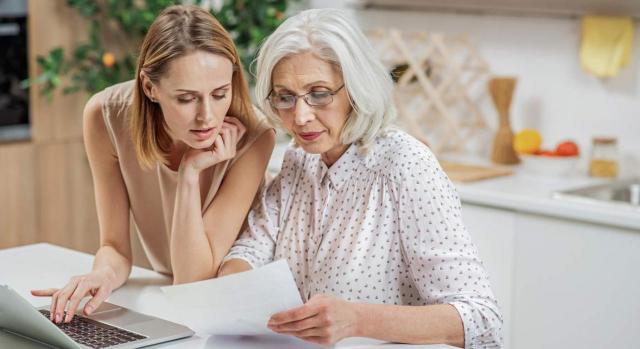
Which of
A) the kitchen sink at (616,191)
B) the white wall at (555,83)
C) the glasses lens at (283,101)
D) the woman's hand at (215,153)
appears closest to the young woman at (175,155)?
the woman's hand at (215,153)

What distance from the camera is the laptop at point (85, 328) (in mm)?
1506

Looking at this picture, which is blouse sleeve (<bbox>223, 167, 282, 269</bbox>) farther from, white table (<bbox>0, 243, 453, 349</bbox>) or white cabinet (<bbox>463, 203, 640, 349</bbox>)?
white cabinet (<bbox>463, 203, 640, 349</bbox>)

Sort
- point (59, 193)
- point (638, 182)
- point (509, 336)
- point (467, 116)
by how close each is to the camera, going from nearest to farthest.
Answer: point (509, 336), point (638, 182), point (467, 116), point (59, 193)

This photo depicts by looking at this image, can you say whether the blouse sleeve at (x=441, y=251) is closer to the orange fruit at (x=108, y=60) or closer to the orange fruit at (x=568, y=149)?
the orange fruit at (x=568, y=149)

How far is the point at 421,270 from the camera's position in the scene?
1.67 m

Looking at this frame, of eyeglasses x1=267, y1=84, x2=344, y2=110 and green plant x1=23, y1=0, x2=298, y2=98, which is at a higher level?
green plant x1=23, y1=0, x2=298, y2=98

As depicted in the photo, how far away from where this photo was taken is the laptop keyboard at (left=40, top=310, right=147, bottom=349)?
1573 mm

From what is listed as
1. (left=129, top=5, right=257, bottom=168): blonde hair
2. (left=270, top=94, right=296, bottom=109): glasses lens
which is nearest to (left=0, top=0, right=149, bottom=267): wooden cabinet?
(left=129, top=5, right=257, bottom=168): blonde hair

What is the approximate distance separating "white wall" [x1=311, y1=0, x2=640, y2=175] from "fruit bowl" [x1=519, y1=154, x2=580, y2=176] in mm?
159

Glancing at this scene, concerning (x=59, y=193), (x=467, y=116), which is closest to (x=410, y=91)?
(x=467, y=116)

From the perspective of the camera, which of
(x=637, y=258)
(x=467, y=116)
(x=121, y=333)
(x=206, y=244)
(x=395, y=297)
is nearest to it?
(x=121, y=333)

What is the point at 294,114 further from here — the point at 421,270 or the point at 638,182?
the point at 638,182

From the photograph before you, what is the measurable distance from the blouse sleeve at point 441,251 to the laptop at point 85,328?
0.41 m

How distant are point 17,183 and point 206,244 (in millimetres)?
2113
